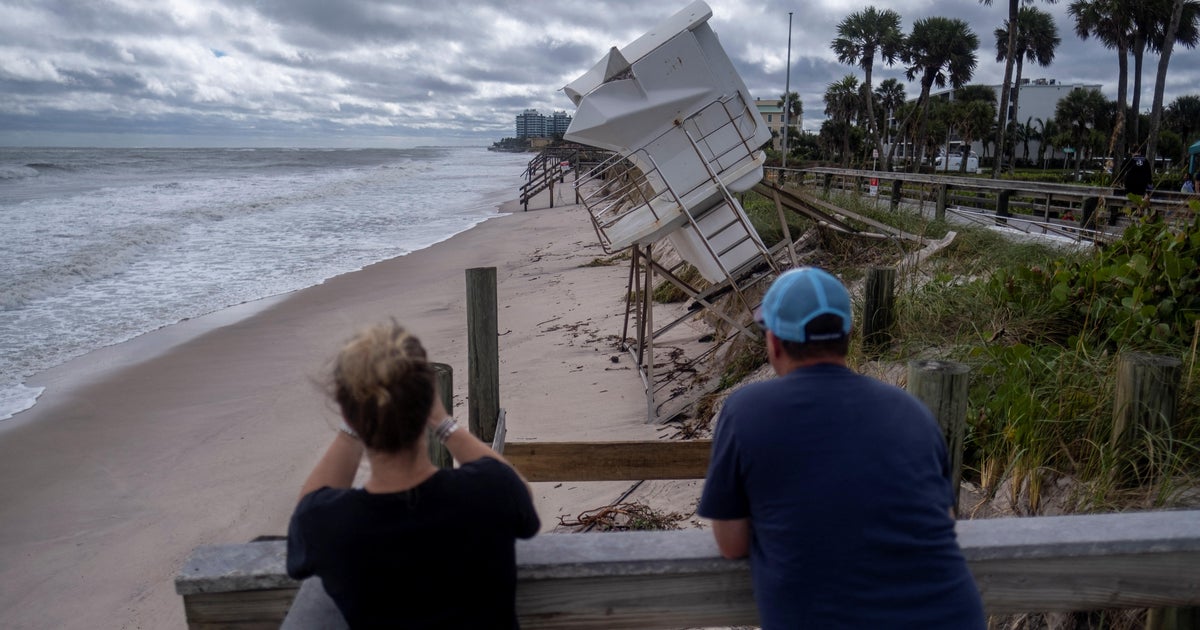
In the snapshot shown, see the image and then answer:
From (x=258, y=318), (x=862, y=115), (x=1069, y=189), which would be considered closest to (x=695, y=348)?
(x=1069, y=189)

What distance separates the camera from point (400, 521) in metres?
1.67

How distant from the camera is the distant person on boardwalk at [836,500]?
5.64 feet

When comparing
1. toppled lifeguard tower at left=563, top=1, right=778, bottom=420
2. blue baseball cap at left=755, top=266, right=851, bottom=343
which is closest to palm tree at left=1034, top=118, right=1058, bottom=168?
toppled lifeguard tower at left=563, top=1, right=778, bottom=420

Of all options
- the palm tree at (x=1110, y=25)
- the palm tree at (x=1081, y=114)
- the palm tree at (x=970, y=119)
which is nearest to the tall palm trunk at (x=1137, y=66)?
the palm tree at (x=1110, y=25)

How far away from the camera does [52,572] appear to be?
5.84 meters

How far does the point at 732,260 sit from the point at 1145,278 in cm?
422

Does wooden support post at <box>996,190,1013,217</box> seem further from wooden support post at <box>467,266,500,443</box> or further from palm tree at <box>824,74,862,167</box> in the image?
palm tree at <box>824,74,862,167</box>

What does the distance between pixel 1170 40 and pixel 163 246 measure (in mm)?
39011

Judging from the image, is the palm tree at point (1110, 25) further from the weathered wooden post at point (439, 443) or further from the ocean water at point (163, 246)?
the weathered wooden post at point (439, 443)

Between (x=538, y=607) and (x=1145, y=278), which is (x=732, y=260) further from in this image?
(x=538, y=607)

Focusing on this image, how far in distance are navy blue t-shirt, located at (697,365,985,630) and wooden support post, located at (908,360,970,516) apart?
42.5 inches

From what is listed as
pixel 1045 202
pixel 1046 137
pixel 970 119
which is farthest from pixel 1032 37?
pixel 1045 202

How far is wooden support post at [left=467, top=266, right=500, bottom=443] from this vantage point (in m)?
4.40

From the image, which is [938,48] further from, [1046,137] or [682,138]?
[682,138]
